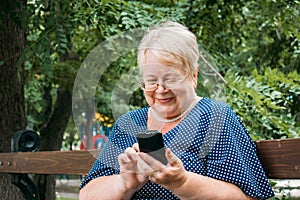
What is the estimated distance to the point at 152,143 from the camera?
3.71 feet

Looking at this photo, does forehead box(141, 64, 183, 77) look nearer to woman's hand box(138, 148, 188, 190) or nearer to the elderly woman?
the elderly woman

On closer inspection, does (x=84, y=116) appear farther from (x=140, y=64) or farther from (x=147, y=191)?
(x=147, y=191)

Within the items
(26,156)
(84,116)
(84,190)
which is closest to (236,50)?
(26,156)

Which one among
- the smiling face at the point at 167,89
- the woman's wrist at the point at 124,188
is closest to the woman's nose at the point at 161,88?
the smiling face at the point at 167,89

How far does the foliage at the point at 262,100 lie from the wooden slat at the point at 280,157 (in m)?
0.97

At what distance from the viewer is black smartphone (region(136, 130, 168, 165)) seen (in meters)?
1.13

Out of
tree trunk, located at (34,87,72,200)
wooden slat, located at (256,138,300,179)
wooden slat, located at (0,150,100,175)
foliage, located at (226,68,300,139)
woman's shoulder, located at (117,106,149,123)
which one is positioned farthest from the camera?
tree trunk, located at (34,87,72,200)

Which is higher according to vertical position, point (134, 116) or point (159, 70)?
point (159, 70)

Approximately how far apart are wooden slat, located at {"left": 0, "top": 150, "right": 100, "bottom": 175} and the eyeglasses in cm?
78

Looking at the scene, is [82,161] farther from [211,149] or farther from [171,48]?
[171,48]

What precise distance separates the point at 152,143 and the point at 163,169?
0.07 m

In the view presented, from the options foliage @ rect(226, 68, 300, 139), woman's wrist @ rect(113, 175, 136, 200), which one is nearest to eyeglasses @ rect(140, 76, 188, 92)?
woman's wrist @ rect(113, 175, 136, 200)

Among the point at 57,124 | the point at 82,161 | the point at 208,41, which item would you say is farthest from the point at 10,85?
the point at 82,161

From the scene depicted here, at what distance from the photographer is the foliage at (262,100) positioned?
2.61 metres
